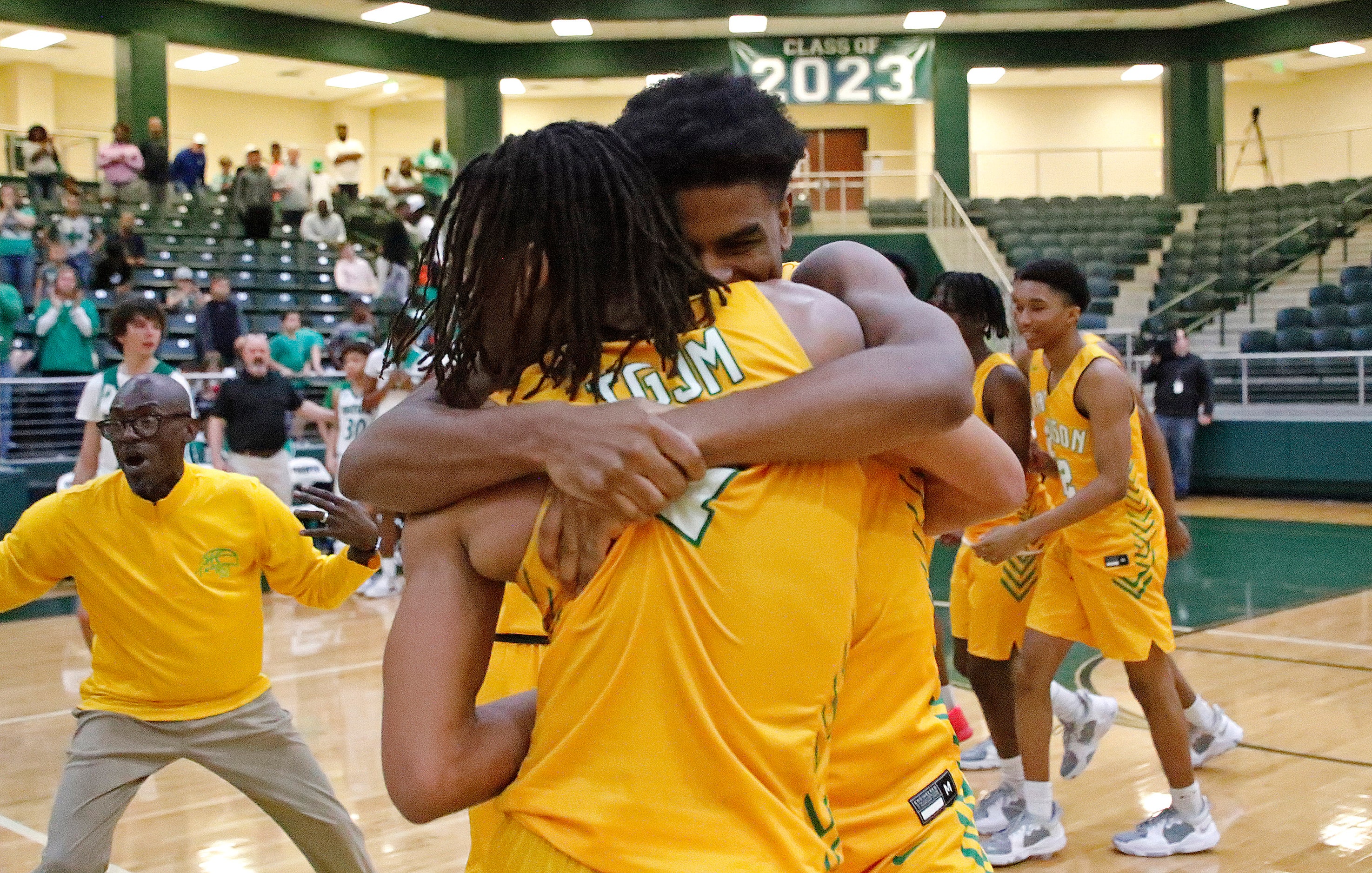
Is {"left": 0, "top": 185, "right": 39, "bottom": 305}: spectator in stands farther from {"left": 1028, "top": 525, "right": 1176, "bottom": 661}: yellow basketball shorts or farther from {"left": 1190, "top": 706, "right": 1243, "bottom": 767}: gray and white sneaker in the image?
{"left": 1190, "top": 706, "right": 1243, "bottom": 767}: gray and white sneaker

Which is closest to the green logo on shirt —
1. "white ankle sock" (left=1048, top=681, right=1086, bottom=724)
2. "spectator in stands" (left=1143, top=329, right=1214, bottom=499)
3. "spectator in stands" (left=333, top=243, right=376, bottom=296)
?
"white ankle sock" (left=1048, top=681, right=1086, bottom=724)

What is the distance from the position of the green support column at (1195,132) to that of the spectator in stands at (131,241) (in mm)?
14890

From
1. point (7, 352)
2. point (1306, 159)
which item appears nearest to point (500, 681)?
point (7, 352)

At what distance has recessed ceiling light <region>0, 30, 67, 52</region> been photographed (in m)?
22.8

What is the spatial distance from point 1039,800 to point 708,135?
3.32 metres

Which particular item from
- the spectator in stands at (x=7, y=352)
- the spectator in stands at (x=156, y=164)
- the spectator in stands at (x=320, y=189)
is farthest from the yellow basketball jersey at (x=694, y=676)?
the spectator in stands at (x=320, y=189)

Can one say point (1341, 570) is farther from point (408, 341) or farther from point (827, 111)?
point (827, 111)

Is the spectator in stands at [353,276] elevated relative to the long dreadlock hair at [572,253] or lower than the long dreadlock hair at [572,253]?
elevated

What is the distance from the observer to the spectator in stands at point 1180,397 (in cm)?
1423

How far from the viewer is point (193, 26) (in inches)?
776

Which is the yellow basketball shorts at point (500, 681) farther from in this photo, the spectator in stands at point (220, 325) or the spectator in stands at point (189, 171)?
the spectator in stands at point (189, 171)

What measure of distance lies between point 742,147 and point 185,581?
2662mm

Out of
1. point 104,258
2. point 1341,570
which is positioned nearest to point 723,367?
point 1341,570

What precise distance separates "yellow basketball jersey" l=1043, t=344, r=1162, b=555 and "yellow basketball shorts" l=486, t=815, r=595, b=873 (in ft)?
10.7
